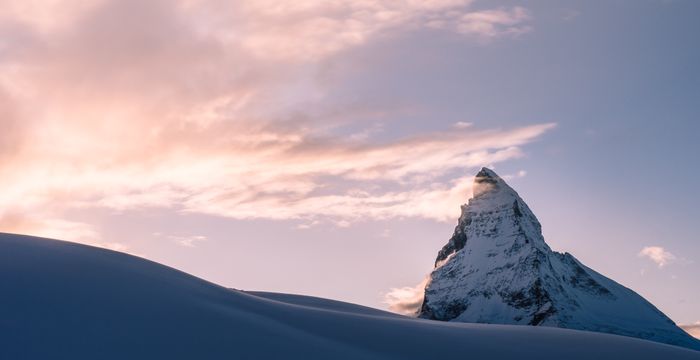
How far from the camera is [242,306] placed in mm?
18250

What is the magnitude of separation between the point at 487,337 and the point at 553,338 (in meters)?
1.82

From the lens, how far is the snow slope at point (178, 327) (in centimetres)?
1299

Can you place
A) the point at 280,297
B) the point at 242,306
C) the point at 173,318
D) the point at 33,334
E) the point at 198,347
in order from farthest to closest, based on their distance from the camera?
the point at 280,297 → the point at 242,306 → the point at 173,318 → the point at 198,347 → the point at 33,334

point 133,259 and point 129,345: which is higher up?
point 133,259

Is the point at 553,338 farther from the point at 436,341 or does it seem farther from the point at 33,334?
the point at 33,334

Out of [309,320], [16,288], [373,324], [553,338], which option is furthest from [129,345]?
[553,338]

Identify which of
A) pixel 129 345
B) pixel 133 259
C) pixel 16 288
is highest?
pixel 133 259

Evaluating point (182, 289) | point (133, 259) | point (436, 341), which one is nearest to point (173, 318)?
point (182, 289)

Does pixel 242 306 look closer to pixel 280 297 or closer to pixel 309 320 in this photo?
pixel 309 320

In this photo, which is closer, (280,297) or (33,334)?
(33,334)

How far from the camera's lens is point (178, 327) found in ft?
47.4

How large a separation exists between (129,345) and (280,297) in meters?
18.2

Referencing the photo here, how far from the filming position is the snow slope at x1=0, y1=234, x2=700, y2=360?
13.0 meters

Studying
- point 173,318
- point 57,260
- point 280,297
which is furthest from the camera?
point 280,297
